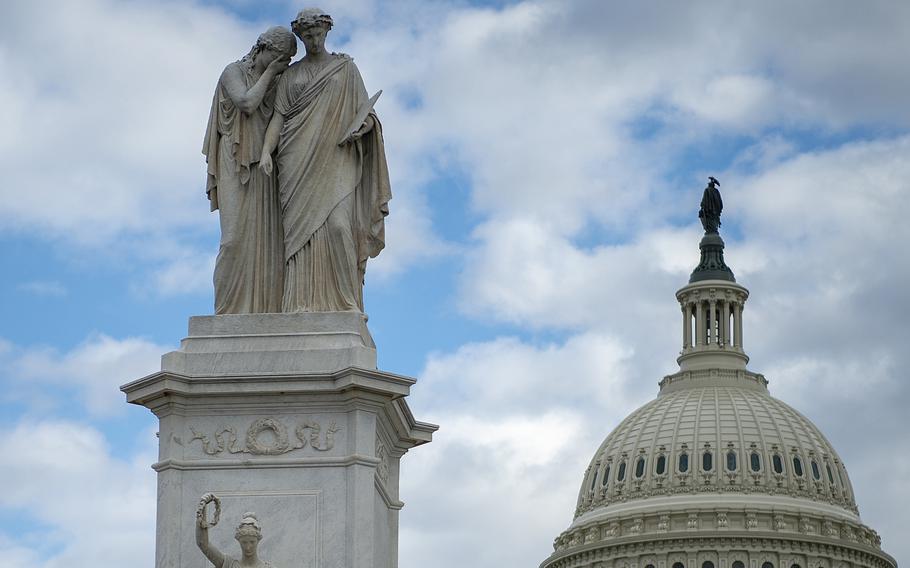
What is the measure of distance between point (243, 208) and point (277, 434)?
2172mm

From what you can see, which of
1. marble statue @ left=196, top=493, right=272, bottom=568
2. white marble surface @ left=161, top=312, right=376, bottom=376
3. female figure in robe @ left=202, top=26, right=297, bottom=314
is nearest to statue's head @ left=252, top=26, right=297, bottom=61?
female figure in robe @ left=202, top=26, right=297, bottom=314

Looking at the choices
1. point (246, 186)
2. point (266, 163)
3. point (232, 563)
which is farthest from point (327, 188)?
point (232, 563)

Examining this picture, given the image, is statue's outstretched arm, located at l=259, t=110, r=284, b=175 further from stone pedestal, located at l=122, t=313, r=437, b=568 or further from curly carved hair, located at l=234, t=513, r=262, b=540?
curly carved hair, located at l=234, t=513, r=262, b=540

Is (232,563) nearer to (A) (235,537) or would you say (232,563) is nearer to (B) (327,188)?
(A) (235,537)

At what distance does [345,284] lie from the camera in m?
19.8

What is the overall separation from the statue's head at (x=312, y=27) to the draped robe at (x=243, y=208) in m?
0.59

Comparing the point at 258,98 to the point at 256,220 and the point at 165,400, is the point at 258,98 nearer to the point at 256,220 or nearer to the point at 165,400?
the point at 256,220

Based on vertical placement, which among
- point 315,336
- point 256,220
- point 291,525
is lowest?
point 291,525

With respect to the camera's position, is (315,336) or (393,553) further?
(393,553)

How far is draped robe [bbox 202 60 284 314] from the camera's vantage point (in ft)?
65.4

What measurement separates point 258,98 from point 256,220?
1081 millimetres

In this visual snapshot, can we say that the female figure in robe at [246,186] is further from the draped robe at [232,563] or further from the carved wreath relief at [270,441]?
the draped robe at [232,563]

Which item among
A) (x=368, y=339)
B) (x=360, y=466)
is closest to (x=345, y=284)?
(x=368, y=339)

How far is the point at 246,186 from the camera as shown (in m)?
20.2
